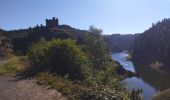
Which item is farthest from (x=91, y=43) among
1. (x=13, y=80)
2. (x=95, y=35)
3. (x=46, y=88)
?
(x=46, y=88)

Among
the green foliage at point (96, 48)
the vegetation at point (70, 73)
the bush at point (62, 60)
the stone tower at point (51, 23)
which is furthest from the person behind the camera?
the stone tower at point (51, 23)

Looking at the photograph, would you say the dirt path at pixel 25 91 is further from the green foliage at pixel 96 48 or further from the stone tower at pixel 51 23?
the stone tower at pixel 51 23

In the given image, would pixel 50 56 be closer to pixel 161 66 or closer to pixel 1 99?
pixel 1 99

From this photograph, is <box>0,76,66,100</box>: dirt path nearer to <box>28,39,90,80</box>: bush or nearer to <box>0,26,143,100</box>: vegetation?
<box>0,26,143,100</box>: vegetation

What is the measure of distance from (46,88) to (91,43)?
155ft

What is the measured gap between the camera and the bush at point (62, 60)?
3509 centimetres

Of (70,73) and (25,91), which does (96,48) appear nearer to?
(70,73)

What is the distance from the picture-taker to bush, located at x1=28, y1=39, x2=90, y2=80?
35.1 metres

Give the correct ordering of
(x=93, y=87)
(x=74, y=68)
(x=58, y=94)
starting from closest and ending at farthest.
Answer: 1. (x=93, y=87)
2. (x=58, y=94)
3. (x=74, y=68)

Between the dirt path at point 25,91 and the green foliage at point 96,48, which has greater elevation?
the green foliage at point 96,48

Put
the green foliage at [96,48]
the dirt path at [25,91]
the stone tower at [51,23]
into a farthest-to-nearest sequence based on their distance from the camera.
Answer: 1. the stone tower at [51,23]
2. the green foliage at [96,48]
3. the dirt path at [25,91]

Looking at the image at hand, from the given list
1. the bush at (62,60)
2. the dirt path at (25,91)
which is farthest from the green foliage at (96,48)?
the dirt path at (25,91)

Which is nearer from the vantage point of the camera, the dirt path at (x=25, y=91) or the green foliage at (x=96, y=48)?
the dirt path at (x=25, y=91)

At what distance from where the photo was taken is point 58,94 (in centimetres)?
2356
